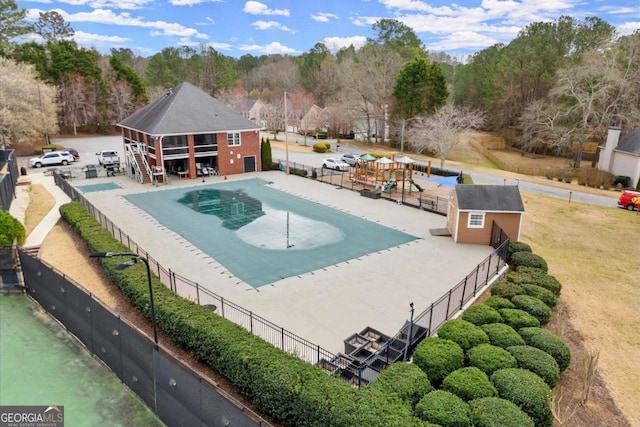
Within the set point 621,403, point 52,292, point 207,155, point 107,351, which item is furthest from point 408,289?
point 207,155

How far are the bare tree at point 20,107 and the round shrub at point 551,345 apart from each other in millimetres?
49944

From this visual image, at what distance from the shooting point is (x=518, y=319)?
12672 mm

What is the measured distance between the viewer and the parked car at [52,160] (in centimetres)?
4122

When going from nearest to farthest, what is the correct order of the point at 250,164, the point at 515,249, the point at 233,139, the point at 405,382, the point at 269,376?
the point at 269,376
the point at 405,382
the point at 515,249
the point at 233,139
the point at 250,164

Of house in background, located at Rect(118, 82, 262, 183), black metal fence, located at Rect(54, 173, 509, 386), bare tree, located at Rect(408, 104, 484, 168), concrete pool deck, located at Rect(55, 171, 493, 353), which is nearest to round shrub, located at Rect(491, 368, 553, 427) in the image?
black metal fence, located at Rect(54, 173, 509, 386)

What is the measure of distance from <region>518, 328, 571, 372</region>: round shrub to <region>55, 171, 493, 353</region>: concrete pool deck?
13.0 ft

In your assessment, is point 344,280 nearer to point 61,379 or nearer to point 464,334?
point 464,334

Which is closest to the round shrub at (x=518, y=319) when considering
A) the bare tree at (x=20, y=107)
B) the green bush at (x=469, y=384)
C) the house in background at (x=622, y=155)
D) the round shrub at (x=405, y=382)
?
the green bush at (x=469, y=384)

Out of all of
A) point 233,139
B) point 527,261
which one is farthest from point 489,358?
point 233,139

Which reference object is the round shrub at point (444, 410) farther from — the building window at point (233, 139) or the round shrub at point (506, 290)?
the building window at point (233, 139)

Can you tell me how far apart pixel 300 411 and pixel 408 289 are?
28.6 feet

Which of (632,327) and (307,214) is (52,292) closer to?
(307,214)

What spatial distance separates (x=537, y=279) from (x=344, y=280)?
7393 millimetres

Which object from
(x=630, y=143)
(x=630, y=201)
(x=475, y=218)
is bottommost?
(x=630, y=201)
